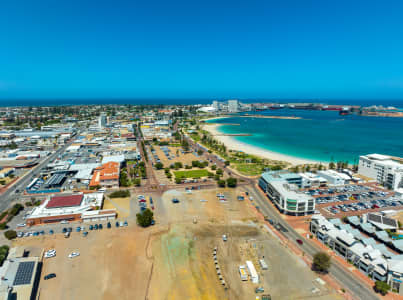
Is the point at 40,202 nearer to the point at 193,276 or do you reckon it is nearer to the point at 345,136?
the point at 193,276

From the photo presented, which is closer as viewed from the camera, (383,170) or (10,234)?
(10,234)

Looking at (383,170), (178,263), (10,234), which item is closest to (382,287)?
(178,263)

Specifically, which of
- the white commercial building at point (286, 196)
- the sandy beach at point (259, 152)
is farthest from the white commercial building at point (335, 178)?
the sandy beach at point (259, 152)

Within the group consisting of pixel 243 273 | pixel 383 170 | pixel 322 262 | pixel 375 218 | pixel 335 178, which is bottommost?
pixel 243 273

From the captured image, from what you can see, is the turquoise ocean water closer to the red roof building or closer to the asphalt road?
the asphalt road

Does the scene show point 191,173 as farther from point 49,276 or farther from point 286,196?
point 49,276

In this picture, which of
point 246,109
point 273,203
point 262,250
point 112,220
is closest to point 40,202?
point 112,220

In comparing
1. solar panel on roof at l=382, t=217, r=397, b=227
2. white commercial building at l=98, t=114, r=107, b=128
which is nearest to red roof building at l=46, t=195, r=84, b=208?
solar panel on roof at l=382, t=217, r=397, b=227

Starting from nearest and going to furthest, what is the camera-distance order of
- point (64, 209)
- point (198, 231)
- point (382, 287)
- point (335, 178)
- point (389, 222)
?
point (382, 287)
point (198, 231)
point (389, 222)
point (64, 209)
point (335, 178)
